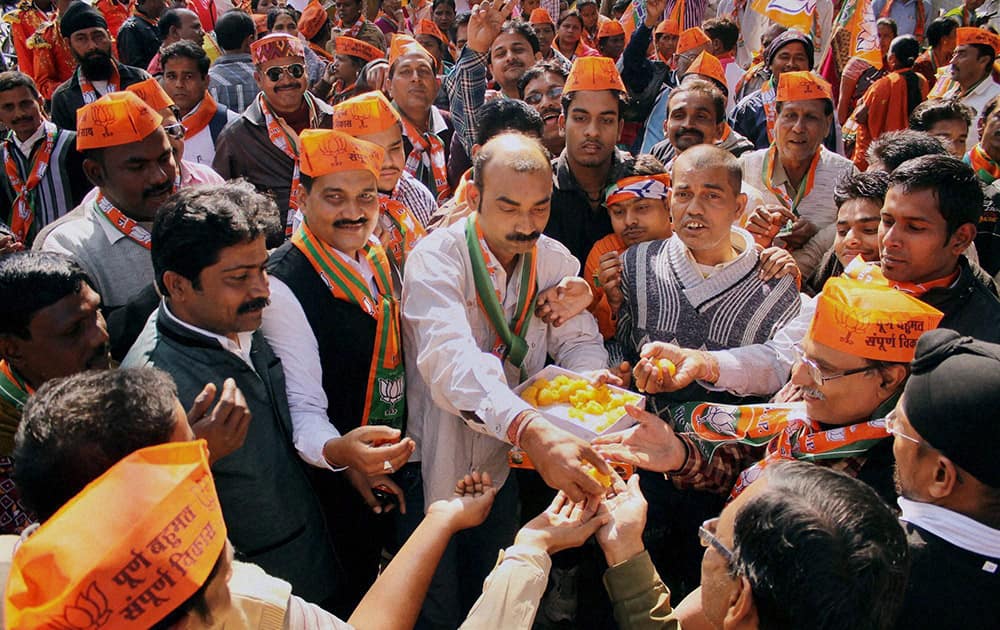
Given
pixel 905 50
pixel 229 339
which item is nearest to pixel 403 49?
pixel 229 339

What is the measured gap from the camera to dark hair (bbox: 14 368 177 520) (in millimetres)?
1571

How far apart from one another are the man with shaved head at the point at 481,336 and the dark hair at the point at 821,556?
43.0 inches

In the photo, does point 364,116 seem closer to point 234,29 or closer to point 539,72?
point 539,72

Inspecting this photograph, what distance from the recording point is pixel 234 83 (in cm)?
655

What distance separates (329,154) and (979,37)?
6817 millimetres

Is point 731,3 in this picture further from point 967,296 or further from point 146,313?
point 146,313

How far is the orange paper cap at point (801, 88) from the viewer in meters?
4.52

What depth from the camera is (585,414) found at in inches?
105

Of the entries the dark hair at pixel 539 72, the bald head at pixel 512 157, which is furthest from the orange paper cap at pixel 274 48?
the bald head at pixel 512 157

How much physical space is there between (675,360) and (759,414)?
371 millimetres

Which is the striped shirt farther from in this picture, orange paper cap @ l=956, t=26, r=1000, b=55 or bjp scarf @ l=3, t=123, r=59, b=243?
orange paper cap @ l=956, t=26, r=1000, b=55

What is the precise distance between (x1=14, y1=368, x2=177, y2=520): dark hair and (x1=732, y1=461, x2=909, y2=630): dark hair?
1346 millimetres

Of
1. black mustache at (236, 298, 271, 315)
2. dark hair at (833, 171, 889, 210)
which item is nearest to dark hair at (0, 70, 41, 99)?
black mustache at (236, 298, 271, 315)

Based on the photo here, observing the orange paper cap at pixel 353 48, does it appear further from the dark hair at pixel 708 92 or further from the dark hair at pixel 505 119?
the dark hair at pixel 708 92
